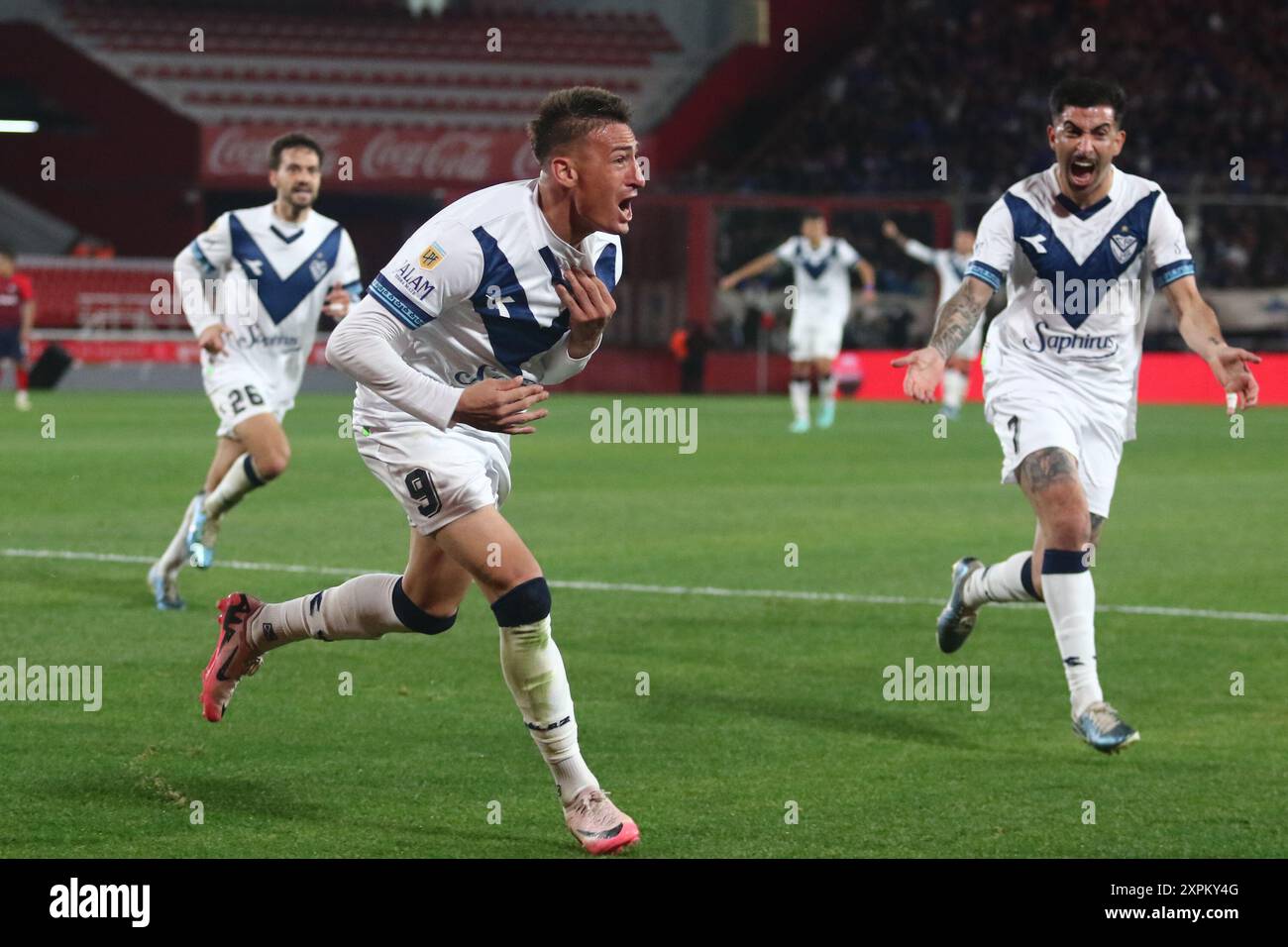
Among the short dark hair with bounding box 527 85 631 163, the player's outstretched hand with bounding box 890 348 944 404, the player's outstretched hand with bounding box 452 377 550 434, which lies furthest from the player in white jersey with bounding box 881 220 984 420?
the player's outstretched hand with bounding box 452 377 550 434

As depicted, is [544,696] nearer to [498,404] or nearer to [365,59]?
[498,404]

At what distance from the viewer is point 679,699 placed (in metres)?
7.36

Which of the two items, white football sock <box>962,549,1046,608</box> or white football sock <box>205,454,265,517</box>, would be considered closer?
white football sock <box>962,549,1046,608</box>

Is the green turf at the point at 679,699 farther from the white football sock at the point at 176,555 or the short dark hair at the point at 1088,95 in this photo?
the short dark hair at the point at 1088,95

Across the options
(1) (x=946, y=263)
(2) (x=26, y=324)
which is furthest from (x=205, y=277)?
(1) (x=946, y=263)

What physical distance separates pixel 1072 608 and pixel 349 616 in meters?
2.47

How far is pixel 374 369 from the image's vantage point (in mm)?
5273

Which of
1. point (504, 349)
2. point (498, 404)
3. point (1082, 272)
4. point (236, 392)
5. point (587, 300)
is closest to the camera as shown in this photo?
point (498, 404)

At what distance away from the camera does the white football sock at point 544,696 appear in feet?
17.5

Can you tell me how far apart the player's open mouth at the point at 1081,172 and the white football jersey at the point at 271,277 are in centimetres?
425

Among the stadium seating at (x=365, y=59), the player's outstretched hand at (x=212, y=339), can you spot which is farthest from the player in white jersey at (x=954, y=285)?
the player's outstretched hand at (x=212, y=339)

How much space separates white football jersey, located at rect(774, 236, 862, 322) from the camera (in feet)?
82.3

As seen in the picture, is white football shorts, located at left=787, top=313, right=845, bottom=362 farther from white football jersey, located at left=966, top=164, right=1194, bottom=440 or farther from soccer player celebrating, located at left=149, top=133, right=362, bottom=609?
white football jersey, located at left=966, top=164, right=1194, bottom=440

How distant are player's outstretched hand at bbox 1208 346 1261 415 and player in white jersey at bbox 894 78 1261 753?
0.10 meters
